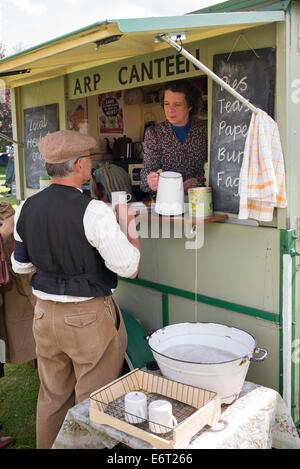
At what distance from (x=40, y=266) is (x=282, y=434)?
5.30 feet

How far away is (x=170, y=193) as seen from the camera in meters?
3.01

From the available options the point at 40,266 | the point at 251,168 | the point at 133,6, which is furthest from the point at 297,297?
the point at 133,6

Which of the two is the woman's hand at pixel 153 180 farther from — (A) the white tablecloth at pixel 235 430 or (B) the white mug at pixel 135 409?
(B) the white mug at pixel 135 409

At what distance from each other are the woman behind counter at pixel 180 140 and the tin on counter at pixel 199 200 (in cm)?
49

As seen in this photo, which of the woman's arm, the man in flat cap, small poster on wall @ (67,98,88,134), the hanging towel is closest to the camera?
the man in flat cap

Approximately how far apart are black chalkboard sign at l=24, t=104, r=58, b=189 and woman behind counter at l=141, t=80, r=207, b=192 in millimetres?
1499

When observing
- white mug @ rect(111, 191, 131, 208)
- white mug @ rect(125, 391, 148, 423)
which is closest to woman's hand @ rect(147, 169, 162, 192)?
white mug @ rect(111, 191, 131, 208)

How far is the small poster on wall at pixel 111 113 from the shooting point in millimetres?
4926

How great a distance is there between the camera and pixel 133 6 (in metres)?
A: 28.5

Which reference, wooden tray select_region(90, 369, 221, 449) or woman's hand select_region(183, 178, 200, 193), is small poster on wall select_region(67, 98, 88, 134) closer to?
woman's hand select_region(183, 178, 200, 193)

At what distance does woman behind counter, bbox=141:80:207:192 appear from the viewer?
3.57 m

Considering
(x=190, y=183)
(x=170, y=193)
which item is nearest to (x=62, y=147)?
(x=170, y=193)

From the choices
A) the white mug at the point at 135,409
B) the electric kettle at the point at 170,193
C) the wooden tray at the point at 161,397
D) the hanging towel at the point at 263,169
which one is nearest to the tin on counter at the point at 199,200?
the electric kettle at the point at 170,193

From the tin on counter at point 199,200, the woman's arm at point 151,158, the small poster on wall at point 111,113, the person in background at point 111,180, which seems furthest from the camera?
the small poster on wall at point 111,113
